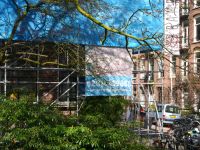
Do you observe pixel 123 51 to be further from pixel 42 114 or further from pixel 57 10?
pixel 42 114

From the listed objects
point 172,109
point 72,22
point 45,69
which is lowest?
point 172,109

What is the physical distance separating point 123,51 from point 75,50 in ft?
8.71

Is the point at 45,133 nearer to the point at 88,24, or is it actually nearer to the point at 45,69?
the point at 45,69

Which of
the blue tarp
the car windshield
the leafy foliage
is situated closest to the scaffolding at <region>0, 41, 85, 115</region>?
the blue tarp

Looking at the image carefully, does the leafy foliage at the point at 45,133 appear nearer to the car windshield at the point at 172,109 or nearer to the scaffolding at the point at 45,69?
the scaffolding at the point at 45,69

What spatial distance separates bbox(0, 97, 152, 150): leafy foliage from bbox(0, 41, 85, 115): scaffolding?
2.21 metres

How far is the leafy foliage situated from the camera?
7.45 metres

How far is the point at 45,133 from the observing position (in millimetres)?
7500

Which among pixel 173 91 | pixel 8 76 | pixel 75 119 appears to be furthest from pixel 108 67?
pixel 173 91

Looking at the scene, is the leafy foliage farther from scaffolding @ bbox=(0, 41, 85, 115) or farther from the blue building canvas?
the blue building canvas

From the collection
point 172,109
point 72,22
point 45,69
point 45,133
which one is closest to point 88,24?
point 72,22

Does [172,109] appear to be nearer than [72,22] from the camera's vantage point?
No

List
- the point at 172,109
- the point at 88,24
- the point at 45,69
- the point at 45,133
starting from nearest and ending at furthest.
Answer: the point at 45,133
the point at 45,69
the point at 88,24
the point at 172,109

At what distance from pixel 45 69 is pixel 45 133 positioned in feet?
18.8
